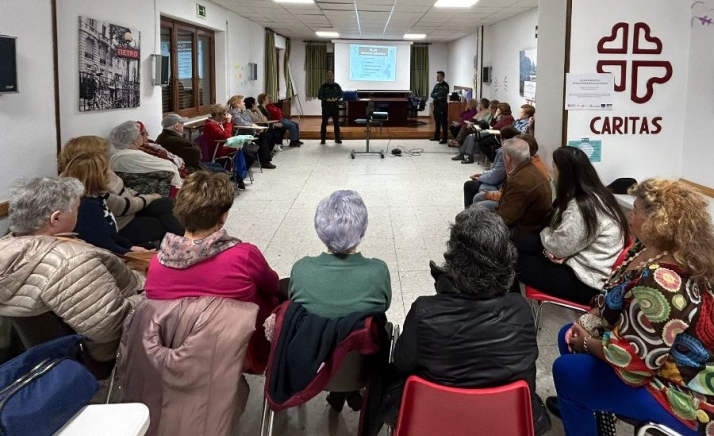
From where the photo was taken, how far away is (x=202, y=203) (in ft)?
6.79

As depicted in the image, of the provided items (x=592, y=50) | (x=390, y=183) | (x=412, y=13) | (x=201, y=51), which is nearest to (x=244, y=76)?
(x=201, y=51)

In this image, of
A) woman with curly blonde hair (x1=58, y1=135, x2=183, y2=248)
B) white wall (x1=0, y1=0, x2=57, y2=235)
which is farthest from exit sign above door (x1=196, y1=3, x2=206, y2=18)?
woman with curly blonde hair (x1=58, y1=135, x2=183, y2=248)

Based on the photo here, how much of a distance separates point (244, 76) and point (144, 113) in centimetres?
531

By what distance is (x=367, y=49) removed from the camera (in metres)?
15.8

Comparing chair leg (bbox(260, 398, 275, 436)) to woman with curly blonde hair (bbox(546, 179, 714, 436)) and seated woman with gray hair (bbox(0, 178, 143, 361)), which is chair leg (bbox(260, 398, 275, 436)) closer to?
seated woman with gray hair (bbox(0, 178, 143, 361))

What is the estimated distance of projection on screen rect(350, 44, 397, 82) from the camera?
51.7 feet

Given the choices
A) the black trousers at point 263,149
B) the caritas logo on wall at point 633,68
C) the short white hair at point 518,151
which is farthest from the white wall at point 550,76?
the black trousers at point 263,149

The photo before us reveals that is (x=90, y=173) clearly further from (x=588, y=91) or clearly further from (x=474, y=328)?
(x=588, y=91)

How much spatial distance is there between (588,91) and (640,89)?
0.38m

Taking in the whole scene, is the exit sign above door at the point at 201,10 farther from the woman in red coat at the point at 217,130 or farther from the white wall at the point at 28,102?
the white wall at the point at 28,102

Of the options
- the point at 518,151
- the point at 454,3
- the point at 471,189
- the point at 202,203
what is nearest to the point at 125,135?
the point at 202,203

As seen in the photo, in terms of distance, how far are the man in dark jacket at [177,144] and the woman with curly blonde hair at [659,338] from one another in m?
4.50

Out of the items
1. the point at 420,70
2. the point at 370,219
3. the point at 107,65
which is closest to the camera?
the point at 107,65

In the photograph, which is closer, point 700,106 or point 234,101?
point 700,106
